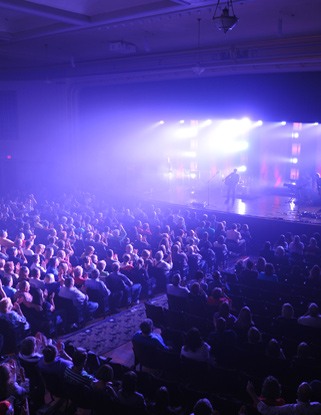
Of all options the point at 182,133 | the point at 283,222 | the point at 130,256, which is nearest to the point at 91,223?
the point at 130,256

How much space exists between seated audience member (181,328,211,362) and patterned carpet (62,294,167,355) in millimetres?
2109

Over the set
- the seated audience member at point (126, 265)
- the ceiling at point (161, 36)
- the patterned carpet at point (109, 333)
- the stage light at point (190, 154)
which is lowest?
the patterned carpet at point (109, 333)

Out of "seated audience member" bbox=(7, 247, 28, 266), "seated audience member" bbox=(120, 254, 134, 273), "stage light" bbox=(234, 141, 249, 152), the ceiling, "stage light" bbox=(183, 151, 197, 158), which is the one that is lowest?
"seated audience member" bbox=(120, 254, 134, 273)

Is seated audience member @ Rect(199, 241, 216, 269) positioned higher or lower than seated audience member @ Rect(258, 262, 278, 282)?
lower

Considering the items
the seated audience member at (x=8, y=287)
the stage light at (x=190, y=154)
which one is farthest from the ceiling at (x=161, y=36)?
the stage light at (x=190, y=154)

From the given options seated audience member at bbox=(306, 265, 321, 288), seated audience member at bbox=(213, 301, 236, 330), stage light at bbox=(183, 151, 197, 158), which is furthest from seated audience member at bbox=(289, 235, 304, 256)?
stage light at bbox=(183, 151, 197, 158)

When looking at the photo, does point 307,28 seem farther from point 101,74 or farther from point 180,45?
point 101,74

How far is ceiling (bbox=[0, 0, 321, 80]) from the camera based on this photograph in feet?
33.7

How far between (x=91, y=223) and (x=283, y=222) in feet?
22.3

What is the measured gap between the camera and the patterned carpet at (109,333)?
7.76 m

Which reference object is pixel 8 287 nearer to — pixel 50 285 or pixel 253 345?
pixel 50 285

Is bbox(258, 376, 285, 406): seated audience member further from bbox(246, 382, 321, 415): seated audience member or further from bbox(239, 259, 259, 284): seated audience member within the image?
bbox(239, 259, 259, 284): seated audience member

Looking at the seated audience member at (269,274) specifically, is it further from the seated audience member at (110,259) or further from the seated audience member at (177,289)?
the seated audience member at (110,259)

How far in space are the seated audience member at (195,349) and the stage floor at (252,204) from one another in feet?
34.4
